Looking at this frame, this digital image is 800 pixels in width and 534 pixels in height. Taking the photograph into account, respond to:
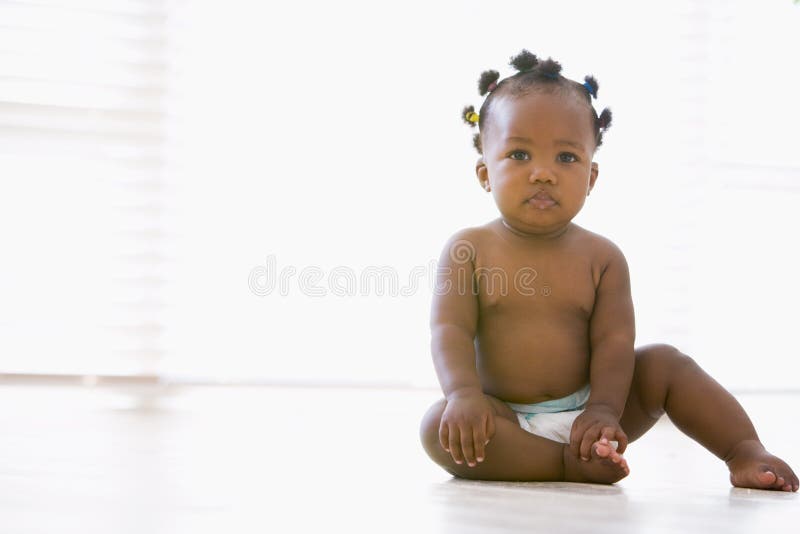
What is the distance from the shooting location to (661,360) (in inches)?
48.4

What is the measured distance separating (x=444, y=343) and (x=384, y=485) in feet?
0.85

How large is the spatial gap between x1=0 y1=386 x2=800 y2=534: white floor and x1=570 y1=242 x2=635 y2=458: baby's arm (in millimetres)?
64

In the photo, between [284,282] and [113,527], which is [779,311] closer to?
[284,282]

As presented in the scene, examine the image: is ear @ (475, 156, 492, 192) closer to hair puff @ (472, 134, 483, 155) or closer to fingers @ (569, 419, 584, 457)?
hair puff @ (472, 134, 483, 155)

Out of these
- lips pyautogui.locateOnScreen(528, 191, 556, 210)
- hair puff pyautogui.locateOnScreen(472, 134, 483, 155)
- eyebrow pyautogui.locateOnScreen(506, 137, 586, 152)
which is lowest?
lips pyautogui.locateOnScreen(528, 191, 556, 210)

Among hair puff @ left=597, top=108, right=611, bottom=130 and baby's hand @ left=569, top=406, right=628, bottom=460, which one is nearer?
baby's hand @ left=569, top=406, right=628, bottom=460

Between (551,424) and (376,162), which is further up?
(376,162)

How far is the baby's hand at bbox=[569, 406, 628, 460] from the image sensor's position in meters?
1.07

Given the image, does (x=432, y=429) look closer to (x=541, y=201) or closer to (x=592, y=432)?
(x=592, y=432)

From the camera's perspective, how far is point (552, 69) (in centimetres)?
131

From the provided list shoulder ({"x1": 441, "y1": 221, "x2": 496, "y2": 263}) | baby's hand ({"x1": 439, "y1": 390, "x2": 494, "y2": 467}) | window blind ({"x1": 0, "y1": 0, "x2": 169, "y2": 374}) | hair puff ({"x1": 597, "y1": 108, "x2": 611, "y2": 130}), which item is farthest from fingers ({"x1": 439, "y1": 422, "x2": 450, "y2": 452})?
window blind ({"x1": 0, "y1": 0, "x2": 169, "y2": 374})

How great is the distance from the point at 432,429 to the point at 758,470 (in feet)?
1.28

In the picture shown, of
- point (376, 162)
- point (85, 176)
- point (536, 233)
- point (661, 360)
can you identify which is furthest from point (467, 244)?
point (85, 176)

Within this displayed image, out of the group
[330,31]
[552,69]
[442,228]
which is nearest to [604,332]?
[552,69]
